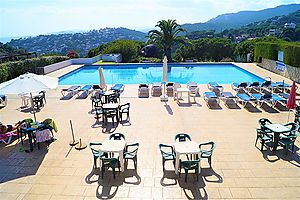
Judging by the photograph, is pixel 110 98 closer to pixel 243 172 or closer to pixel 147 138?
pixel 147 138

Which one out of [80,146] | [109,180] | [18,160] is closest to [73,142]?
[80,146]

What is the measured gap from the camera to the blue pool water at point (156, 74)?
1984cm

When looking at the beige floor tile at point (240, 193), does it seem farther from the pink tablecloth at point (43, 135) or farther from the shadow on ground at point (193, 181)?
the pink tablecloth at point (43, 135)

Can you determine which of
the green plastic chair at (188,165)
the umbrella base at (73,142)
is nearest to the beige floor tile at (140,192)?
the green plastic chair at (188,165)

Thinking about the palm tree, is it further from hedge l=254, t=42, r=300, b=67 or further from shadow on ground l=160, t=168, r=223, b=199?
shadow on ground l=160, t=168, r=223, b=199

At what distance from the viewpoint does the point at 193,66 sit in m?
24.9

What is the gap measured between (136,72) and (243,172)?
18380mm

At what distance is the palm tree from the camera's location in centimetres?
2711

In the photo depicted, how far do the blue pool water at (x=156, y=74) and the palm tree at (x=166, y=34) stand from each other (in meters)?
3.37

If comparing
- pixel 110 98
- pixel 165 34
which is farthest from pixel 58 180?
pixel 165 34

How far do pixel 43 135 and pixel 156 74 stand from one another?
1565 centimetres

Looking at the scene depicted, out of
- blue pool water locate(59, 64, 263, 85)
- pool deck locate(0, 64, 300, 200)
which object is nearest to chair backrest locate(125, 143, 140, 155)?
pool deck locate(0, 64, 300, 200)

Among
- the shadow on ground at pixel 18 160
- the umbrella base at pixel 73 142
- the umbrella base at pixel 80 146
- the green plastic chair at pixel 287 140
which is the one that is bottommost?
the shadow on ground at pixel 18 160

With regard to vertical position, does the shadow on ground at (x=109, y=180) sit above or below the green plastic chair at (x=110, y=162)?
below
